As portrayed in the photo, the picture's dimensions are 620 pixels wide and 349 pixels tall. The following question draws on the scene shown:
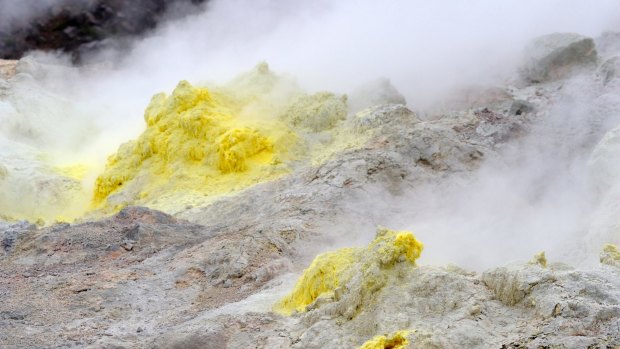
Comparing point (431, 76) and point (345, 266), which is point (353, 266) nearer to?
point (345, 266)

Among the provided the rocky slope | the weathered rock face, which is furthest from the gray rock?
the weathered rock face

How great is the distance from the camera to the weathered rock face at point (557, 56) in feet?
37.4

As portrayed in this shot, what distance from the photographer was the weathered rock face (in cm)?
1141

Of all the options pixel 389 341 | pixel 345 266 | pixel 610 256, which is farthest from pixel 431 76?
pixel 389 341

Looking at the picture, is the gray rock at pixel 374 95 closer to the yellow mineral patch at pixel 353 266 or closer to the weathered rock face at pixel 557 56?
the weathered rock face at pixel 557 56

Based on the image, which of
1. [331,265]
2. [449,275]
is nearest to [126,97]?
[331,265]

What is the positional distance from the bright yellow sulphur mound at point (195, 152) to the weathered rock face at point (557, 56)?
4.17m

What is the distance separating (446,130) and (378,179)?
1.50 meters

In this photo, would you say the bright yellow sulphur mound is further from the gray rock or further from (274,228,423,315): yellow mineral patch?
(274,228,423,315): yellow mineral patch

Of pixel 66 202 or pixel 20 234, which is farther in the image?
pixel 66 202

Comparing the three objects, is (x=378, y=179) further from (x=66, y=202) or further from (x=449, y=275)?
(x=66, y=202)

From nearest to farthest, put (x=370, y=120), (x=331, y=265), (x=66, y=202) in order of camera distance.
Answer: (x=331, y=265) → (x=370, y=120) → (x=66, y=202)

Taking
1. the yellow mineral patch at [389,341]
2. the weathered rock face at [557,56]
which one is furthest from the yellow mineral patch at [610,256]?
the weathered rock face at [557,56]

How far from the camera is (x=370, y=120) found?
1047cm
